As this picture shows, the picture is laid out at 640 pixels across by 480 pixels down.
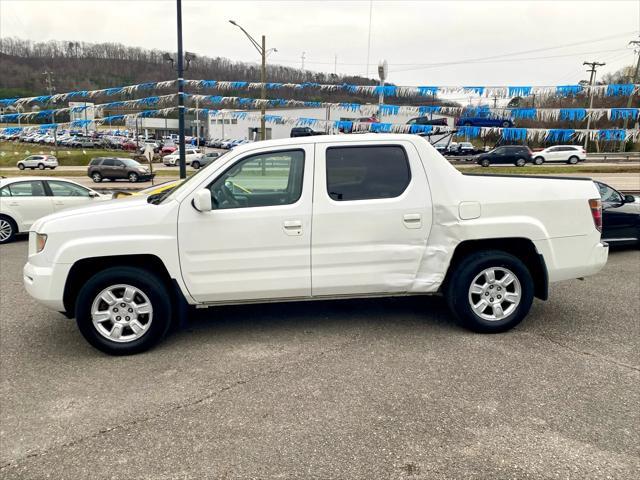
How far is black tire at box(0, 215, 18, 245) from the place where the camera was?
10.1m

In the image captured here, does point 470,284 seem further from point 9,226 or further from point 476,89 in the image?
point 476,89

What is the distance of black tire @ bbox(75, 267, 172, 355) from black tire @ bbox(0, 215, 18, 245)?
777 centimetres

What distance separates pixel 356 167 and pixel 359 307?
5.71 ft

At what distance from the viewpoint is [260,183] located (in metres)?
4.19

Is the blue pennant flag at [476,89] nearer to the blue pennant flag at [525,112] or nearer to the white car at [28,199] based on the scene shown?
the blue pennant flag at [525,112]

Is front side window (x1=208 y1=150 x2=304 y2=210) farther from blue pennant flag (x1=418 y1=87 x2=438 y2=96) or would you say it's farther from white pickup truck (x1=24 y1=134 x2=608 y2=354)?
blue pennant flag (x1=418 y1=87 x2=438 y2=96)

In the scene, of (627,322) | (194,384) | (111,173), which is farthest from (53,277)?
(111,173)

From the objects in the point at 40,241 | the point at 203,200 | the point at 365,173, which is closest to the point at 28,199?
the point at 40,241

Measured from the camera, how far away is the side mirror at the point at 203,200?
3861 mm

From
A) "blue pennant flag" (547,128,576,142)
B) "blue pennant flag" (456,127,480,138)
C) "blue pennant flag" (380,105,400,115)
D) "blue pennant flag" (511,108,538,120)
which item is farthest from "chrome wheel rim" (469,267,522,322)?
"blue pennant flag" (456,127,480,138)

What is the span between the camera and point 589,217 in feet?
14.5

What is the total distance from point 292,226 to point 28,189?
29.7ft

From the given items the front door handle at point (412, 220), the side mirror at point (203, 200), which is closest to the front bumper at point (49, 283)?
the side mirror at point (203, 200)

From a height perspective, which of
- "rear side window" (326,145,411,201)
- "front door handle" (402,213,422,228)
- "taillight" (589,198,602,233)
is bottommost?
"front door handle" (402,213,422,228)
